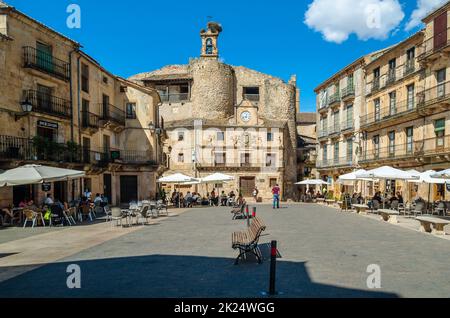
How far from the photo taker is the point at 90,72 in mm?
25562

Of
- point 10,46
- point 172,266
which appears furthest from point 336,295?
point 10,46

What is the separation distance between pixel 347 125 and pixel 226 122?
14628 mm

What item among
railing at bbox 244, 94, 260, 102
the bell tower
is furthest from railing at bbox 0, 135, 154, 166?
railing at bbox 244, 94, 260, 102

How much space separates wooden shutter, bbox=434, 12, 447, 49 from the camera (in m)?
23.8

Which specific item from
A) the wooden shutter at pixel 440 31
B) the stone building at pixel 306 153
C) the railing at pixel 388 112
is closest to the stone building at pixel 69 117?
the railing at pixel 388 112

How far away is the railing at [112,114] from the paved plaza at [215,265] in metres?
15.8

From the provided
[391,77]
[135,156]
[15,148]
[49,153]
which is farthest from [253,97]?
[15,148]

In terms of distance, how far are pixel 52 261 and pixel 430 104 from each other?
25.7 meters

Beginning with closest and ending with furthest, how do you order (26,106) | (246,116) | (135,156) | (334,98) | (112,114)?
(26,106) < (112,114) < (135,156) < (334,98) < (246,116)

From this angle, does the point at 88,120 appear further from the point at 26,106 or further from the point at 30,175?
the point at 30,175

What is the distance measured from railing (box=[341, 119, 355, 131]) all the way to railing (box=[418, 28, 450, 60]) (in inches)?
432

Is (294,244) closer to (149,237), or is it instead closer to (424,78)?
(149,237)

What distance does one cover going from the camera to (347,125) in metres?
37.4

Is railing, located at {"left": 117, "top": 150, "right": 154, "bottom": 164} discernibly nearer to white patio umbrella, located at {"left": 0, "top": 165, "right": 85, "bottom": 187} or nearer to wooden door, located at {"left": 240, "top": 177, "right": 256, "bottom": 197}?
white patio umbrella, located at {"left": 0, "top": 165, "right": 85, "bottom": 187}
